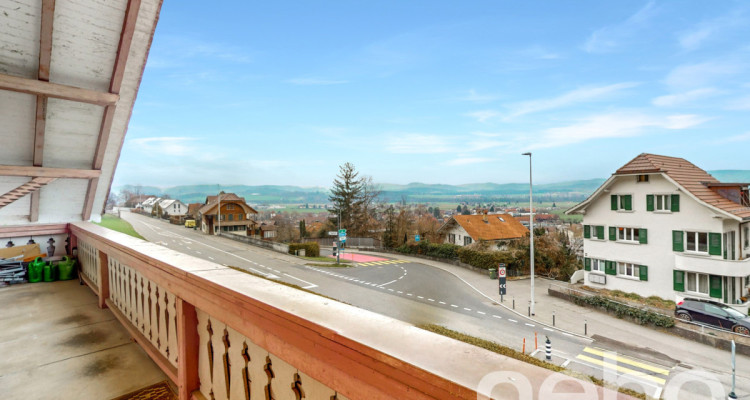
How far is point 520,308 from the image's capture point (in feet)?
46.2

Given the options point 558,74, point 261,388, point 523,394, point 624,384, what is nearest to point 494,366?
point 523,394

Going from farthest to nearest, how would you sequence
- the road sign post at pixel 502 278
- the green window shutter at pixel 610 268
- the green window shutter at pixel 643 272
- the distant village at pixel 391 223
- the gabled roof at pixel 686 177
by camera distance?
the distant village at pixel 391 223 → the green window shutter at pixel 610 268 → the green window shutter at pixel 643 272 → the road sign post at pixel 502 278 → the gabled roof at pixel 686 177

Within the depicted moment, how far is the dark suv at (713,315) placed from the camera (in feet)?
35.3

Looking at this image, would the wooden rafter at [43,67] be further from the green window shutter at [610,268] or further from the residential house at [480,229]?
the residential house at [480,229]

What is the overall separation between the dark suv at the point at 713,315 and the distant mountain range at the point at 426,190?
6.12 meters

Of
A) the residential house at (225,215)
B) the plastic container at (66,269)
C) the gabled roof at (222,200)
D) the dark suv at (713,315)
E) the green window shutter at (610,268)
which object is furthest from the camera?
the gabled roof at (222,200)

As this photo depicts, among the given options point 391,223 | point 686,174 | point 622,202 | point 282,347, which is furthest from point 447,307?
point 391,223

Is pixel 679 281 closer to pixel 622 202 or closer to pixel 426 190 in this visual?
pixel 622 202

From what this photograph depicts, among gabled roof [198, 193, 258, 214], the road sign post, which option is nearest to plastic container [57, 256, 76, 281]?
the road sign post

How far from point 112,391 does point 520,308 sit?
589 inches

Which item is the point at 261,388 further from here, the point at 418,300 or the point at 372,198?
the point at 372,198

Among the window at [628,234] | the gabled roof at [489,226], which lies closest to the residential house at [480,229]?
the gabled roof at [489,226]

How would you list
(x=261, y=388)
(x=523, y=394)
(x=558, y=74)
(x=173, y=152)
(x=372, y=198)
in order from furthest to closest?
1. (x=173, y=152)
2. (x=558, y=74)
3. (x=372, y=198)
4. (x=261, y=388)
5. (x=523, y=394)

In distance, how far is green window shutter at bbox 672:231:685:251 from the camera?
13759 millimetres
